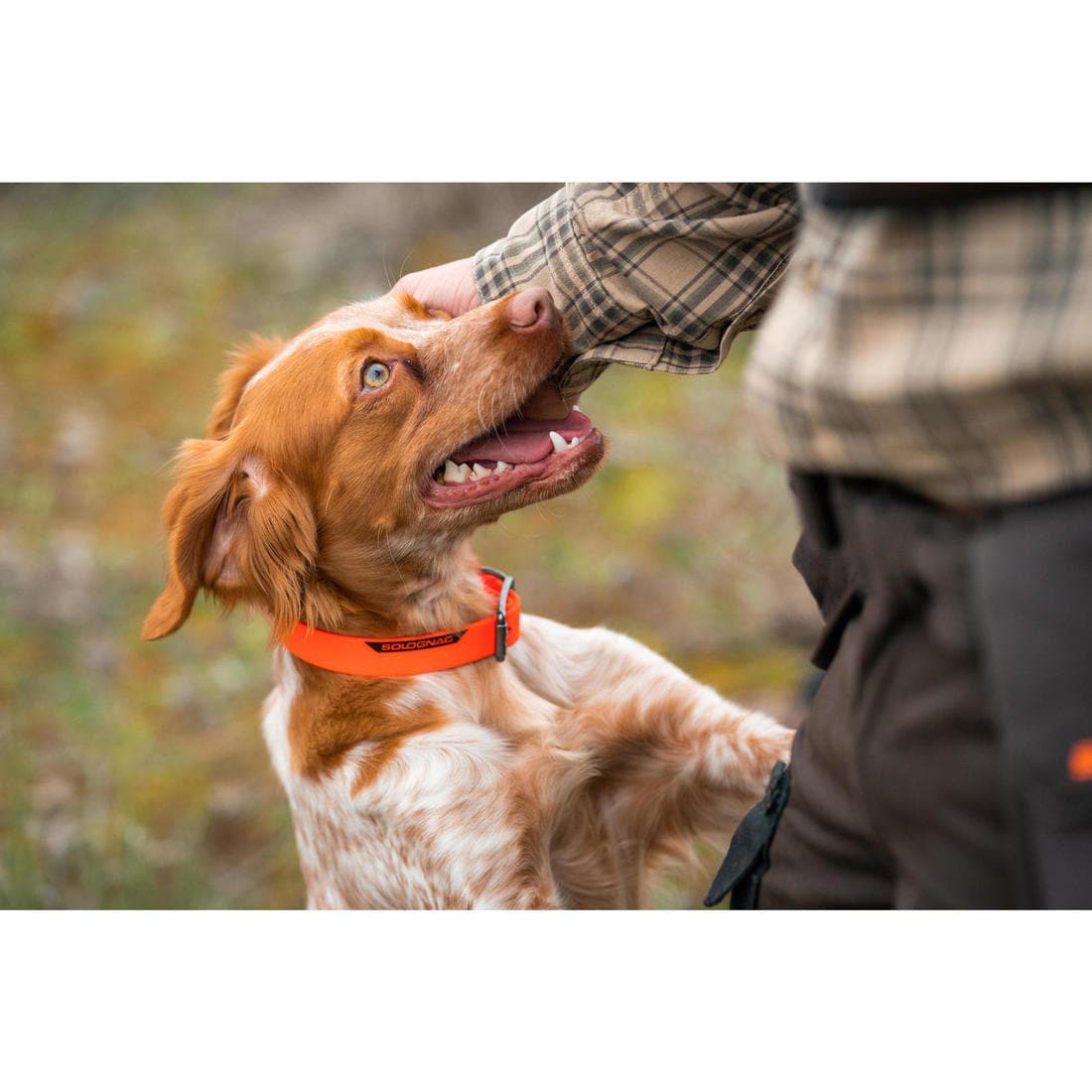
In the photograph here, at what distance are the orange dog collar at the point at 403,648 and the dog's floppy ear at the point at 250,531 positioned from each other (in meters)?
0.06

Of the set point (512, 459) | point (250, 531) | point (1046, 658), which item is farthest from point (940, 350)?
point (250, 531)

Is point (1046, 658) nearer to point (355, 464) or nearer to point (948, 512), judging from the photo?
point (948, 512)

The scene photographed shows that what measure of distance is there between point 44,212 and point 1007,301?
194 inches

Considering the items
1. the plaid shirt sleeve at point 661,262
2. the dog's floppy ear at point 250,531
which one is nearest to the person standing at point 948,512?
the plaid shirt sleeve at point 661,262

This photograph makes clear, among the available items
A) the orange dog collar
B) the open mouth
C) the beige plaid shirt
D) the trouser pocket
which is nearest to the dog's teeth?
the open mouth

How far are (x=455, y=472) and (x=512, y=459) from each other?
0.39 feet

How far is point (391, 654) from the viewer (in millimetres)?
2227

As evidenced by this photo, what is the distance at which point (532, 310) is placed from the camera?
2.08 metres

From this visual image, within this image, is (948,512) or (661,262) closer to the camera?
(948,512)

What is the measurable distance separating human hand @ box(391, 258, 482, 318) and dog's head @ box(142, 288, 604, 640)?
90 millimetres

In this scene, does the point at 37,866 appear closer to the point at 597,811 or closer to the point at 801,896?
the point at 597,811

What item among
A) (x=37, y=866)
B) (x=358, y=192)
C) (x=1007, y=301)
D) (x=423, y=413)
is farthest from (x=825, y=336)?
(x=358, y=192)

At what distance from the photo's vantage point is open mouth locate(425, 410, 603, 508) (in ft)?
7.02

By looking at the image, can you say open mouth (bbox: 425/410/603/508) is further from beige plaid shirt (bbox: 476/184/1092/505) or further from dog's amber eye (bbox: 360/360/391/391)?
beige plaid shirt (bbox: 476/184/1092/505)
